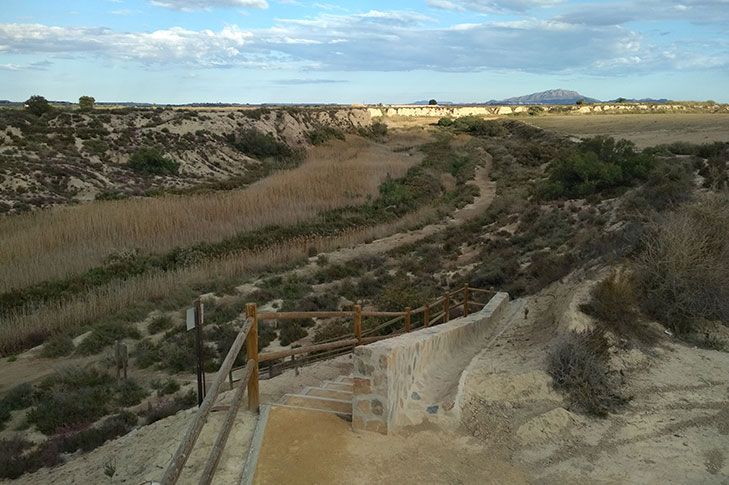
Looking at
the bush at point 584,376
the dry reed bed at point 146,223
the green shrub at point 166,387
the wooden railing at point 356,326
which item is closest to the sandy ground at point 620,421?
the bush at point 584,376

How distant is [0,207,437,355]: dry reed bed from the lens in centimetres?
1389

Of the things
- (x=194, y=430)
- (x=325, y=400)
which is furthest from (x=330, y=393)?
(x=194, y=430)

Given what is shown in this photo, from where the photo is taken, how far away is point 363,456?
5891mm

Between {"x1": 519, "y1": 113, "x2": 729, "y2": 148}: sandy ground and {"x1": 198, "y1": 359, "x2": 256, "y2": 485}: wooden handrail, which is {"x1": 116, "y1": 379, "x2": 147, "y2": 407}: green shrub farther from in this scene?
{"x1": 519, "y1": 113, "x2": 729, "y2": 148}: sandy ground

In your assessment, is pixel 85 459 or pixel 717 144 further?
pixel 717 144

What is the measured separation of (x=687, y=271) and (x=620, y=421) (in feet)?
13.9

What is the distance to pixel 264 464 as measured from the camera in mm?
5562

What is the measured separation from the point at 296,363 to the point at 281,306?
580 cm

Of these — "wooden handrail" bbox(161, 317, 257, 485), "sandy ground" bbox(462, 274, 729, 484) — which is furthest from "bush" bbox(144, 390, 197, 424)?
"sandy ground" bbox(462, 274, 729, 484)

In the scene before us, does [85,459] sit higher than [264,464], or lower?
lower

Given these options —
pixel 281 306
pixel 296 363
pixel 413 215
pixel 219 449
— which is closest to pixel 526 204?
pixel 413 215

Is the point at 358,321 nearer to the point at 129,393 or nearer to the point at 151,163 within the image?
the point at 129,393

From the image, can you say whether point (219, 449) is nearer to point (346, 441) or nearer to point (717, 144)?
point (346, 441)

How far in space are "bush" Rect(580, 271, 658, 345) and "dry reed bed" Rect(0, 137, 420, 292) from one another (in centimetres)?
1479
